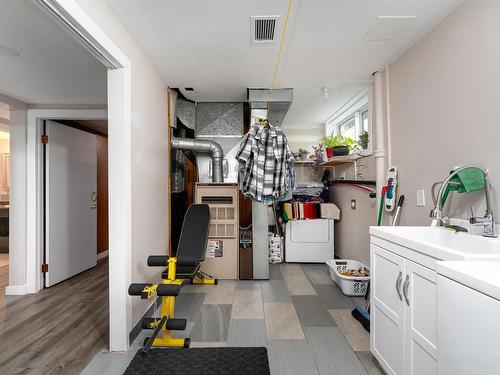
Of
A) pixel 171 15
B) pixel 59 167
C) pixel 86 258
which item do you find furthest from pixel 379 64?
pixel 86 258

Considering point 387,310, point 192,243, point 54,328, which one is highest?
point 192,243

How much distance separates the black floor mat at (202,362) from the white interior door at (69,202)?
7.31 feet

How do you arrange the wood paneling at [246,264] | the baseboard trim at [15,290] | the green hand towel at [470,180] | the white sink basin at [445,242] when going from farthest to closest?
the wood paneling at [246,264] < the baseboard trim at [15,290] < the green hand towel at [470,180] < the white sink basin at [445,242]

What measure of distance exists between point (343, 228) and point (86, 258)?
147 inches

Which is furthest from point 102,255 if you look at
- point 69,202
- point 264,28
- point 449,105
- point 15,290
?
point 449,105

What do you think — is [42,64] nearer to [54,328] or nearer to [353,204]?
[54,328]

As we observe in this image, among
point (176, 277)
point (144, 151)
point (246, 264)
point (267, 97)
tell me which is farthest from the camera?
point (246, 264)

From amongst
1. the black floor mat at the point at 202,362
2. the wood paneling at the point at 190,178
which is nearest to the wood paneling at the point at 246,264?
the wood paneling at the point at 190,178

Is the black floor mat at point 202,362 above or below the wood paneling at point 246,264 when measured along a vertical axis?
below

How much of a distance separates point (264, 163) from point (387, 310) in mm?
1711

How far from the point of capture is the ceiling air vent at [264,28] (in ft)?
5.92

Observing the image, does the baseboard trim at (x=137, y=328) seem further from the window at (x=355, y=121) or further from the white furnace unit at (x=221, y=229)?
the window at (x=355, y=121)

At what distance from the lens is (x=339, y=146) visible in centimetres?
319

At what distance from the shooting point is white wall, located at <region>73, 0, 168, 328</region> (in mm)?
1799
